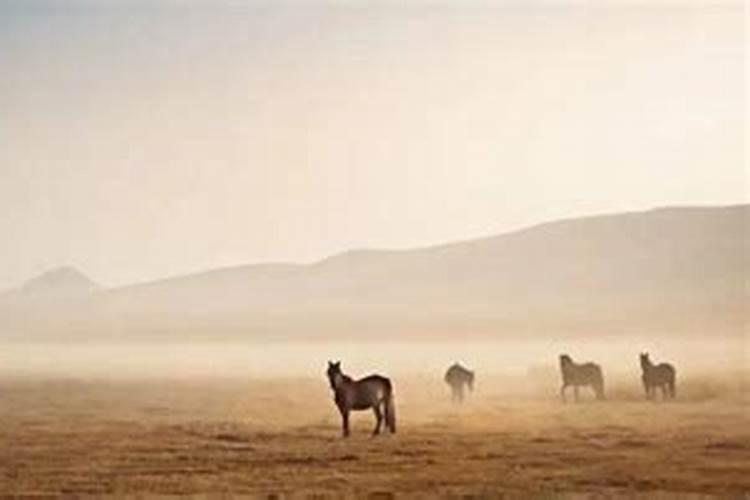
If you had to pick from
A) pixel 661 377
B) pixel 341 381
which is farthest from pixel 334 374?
pixel 661 377

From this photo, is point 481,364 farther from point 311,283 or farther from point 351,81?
point 351,81

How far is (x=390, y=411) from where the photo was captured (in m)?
4.16

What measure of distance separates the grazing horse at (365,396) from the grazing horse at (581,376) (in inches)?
17.9

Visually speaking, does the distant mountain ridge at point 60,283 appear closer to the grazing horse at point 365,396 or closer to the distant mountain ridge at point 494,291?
the distant mountain ridge at point 494,291

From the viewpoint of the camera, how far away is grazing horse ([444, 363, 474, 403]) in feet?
13.6

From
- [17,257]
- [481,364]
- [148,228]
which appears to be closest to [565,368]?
[481,364]

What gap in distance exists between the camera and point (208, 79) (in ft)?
14.0

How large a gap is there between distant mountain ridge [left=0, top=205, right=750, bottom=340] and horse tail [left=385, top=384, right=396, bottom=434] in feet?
0.53

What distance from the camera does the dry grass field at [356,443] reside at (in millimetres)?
4098

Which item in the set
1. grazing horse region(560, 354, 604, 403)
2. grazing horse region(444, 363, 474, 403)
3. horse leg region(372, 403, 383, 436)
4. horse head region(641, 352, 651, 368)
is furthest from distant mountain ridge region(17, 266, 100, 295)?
horse head region(641, 352, 651, 368)

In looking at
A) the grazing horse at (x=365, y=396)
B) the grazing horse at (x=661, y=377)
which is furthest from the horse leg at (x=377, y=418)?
the grazing horse at (x=661, y=377)

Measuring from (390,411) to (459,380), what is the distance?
199 millimetres

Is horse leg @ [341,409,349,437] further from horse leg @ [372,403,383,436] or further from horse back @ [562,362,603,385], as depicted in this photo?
horse back @ [562,362,603,385]

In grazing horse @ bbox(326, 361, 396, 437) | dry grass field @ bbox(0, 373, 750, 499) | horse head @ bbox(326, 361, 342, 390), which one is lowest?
dry grass field @ bbox(0, 373, 750, 499)
